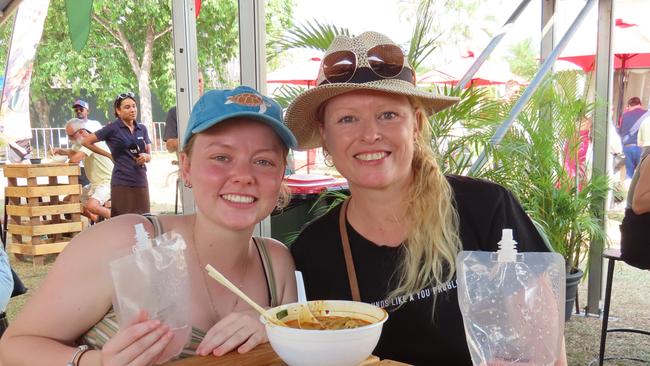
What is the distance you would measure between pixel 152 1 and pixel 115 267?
13931mm

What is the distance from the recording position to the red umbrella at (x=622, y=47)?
855cm

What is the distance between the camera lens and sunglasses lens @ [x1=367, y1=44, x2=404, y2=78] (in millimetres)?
1866

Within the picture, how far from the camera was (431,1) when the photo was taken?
408cm

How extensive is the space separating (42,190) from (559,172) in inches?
244

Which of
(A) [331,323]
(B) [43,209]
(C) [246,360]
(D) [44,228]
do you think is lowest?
(D) [44,228]

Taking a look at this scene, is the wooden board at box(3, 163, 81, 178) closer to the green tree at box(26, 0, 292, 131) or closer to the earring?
the green tree at box(26, 0, 292, 131)

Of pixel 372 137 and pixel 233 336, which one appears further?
pixel 372 137

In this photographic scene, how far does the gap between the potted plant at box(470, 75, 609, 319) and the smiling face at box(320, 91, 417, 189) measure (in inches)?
117

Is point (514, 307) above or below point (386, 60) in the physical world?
below

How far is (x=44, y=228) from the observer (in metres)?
7.32

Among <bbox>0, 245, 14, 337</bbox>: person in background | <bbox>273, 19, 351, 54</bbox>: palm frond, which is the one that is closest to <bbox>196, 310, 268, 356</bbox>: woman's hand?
<bbox>0, 245, 14, 337</bbox>: person in background

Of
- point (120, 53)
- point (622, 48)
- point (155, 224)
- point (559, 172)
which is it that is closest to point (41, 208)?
point (559, 172)

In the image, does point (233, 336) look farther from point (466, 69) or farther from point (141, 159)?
point (466, 69)

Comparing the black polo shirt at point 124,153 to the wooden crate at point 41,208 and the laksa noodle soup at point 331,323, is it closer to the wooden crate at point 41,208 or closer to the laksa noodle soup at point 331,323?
the wooden crate at point 41,208
